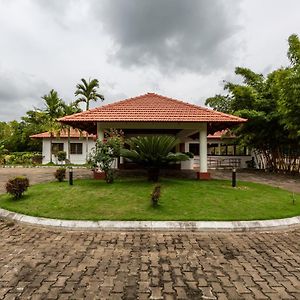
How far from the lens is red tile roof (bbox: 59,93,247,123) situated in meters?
13.7

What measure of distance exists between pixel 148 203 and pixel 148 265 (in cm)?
393

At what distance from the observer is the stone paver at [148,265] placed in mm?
4055

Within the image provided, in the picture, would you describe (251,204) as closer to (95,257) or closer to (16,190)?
(95,257)

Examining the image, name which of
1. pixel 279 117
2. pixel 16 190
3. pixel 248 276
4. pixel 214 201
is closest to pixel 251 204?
pixel 214 201

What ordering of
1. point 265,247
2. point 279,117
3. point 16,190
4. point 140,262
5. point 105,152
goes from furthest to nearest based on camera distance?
point 279,117, point 105,152, point 16,190, point 265,247, point 140,262

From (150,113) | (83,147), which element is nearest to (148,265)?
(150,113)

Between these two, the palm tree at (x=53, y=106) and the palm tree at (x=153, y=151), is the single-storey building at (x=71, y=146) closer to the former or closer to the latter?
the palm tree at (x=53, y=106)

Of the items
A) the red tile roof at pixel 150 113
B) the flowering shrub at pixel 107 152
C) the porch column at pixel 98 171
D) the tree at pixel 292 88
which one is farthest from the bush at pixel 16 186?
the tree at pixel 292 88

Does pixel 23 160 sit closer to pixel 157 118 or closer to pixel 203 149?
pixel 157 118

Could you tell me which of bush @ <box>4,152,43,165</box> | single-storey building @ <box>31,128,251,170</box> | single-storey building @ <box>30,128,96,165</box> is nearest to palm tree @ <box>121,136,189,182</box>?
single-storey building @ <box>31,128,251,170</box>

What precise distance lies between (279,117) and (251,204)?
10825 mm

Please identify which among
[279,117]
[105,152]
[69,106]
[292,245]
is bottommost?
[292,245]

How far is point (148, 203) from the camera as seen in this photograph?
8.90 m

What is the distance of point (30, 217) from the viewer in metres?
8.03
